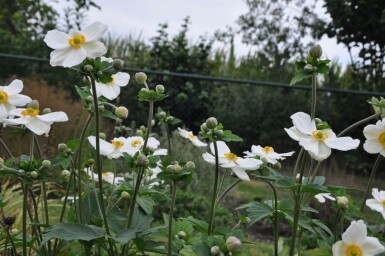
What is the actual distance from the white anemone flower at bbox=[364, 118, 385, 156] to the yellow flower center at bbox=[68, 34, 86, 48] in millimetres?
614

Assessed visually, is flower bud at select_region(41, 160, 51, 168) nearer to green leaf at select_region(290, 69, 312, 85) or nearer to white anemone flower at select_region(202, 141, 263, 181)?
white anemone flower at select_region(202, 141, 263, 181)

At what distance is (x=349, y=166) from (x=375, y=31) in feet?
6.88

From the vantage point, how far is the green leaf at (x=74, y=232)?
94 cm

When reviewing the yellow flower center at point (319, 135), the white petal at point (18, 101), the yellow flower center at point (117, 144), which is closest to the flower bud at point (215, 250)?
the yellow flower center at point (319, 135)

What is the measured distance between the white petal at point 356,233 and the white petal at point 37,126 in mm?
624

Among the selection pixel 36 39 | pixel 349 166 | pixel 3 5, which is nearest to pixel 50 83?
pixel 36 39

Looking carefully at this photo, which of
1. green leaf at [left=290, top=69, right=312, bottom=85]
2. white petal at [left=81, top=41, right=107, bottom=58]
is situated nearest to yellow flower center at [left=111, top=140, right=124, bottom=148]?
white petal at [left=81, top=41, right=107, bottom=58]

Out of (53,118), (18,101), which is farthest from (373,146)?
(18,101)

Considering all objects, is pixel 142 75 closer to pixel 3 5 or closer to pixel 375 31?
pixel 375 31

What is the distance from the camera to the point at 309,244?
3.68m

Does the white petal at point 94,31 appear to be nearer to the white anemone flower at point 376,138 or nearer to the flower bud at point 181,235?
the flower bud at point 181,235

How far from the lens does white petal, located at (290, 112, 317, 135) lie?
102 centimetres

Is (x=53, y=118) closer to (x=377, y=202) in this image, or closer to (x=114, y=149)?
(x=114, y=149)

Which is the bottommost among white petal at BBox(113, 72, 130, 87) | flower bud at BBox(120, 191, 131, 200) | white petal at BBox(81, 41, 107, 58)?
flower bud at BBox(120, 191, 131, 200)
